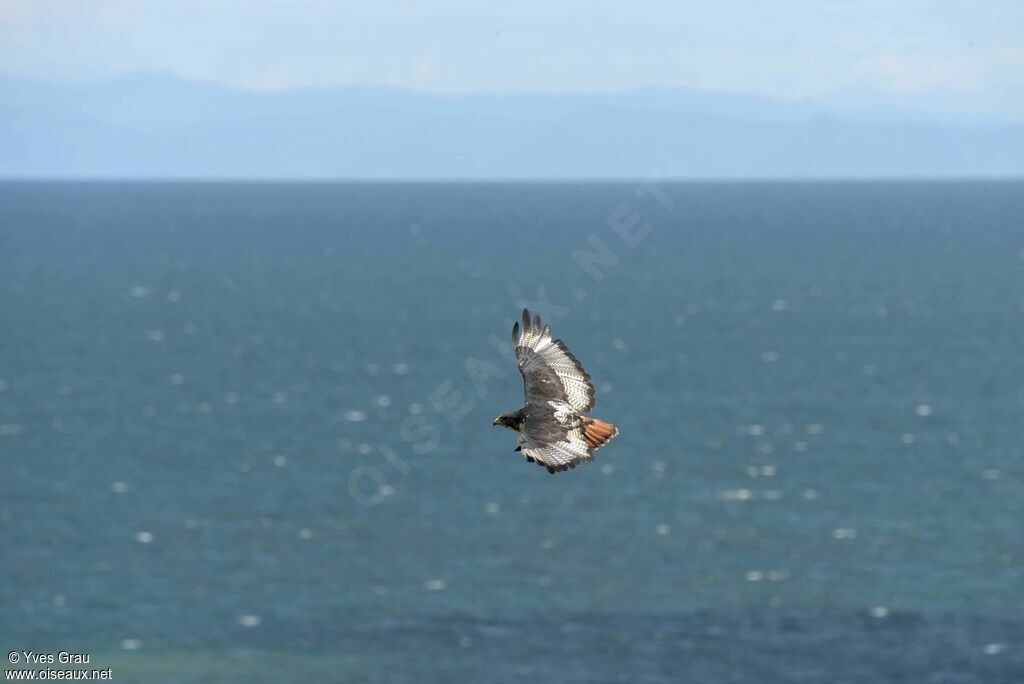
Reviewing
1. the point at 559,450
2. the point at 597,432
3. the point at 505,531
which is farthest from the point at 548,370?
the point at 505,531

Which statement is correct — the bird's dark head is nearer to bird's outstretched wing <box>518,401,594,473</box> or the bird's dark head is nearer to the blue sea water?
bird's outstretched wing <box>518,401,594,473</box>

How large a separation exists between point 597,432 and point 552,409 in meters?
0.50

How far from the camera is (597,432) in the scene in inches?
547

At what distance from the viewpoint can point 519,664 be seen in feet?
311

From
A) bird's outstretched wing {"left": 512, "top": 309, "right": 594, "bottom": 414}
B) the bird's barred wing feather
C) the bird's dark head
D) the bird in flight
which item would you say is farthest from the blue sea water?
the bird's barred wing feather

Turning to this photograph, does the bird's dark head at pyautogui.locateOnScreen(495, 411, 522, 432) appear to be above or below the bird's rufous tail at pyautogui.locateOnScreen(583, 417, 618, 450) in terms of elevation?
above

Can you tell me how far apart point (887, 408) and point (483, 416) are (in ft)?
144

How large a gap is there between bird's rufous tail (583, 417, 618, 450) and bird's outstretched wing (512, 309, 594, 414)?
0.60ft

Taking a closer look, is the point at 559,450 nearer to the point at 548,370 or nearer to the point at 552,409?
the point at 552,409

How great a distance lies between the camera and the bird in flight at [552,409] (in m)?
13.2

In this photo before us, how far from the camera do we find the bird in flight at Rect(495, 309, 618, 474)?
43.2 feet

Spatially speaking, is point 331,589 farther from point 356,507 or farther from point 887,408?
point 887,408

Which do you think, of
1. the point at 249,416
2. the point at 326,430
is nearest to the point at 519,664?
the point at 326,430

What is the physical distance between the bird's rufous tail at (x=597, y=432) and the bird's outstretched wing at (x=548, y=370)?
0.18 m
